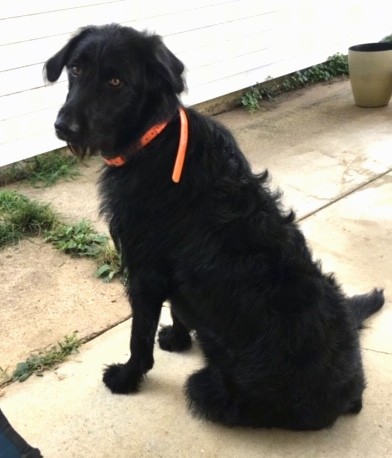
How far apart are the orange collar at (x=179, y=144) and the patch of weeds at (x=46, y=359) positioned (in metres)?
1.04

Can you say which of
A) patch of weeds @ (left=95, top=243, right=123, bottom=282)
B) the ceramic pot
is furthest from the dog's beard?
the ceramic pot

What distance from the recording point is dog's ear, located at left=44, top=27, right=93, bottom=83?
2.42 m

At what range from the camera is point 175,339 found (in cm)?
292

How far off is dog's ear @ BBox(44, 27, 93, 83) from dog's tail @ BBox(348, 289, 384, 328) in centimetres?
176

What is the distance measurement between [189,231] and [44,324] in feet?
4.21

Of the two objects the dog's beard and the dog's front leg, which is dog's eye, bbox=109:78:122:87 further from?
the dog's front leg

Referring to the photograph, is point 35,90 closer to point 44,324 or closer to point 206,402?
point 44,324

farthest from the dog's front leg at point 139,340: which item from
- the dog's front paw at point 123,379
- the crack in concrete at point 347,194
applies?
the crack in concrete at point 347,194

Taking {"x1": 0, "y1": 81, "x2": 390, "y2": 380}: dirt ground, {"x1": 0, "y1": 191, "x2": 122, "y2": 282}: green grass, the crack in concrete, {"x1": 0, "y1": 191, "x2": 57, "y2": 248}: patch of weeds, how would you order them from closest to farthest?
1. {"x1": 0, "y1": 81, "x2": 390, "y2": 380}: dirt ground
2. {"x1": 0, "y1": 191, "x2": 122, "y2": 282}: green grass
3. {"x1": 0, "y1": 191, "x2": 57, "y2": 248}: patch of weeds
4. the crack in concrete

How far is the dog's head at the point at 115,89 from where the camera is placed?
7.24 feet

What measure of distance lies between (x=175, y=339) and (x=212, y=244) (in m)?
0.88

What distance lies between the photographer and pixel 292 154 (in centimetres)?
541

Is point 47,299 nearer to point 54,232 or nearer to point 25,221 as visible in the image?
point 54,232

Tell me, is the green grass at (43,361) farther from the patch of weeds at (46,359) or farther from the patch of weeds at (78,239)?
the patch of weeds at (78,239)
